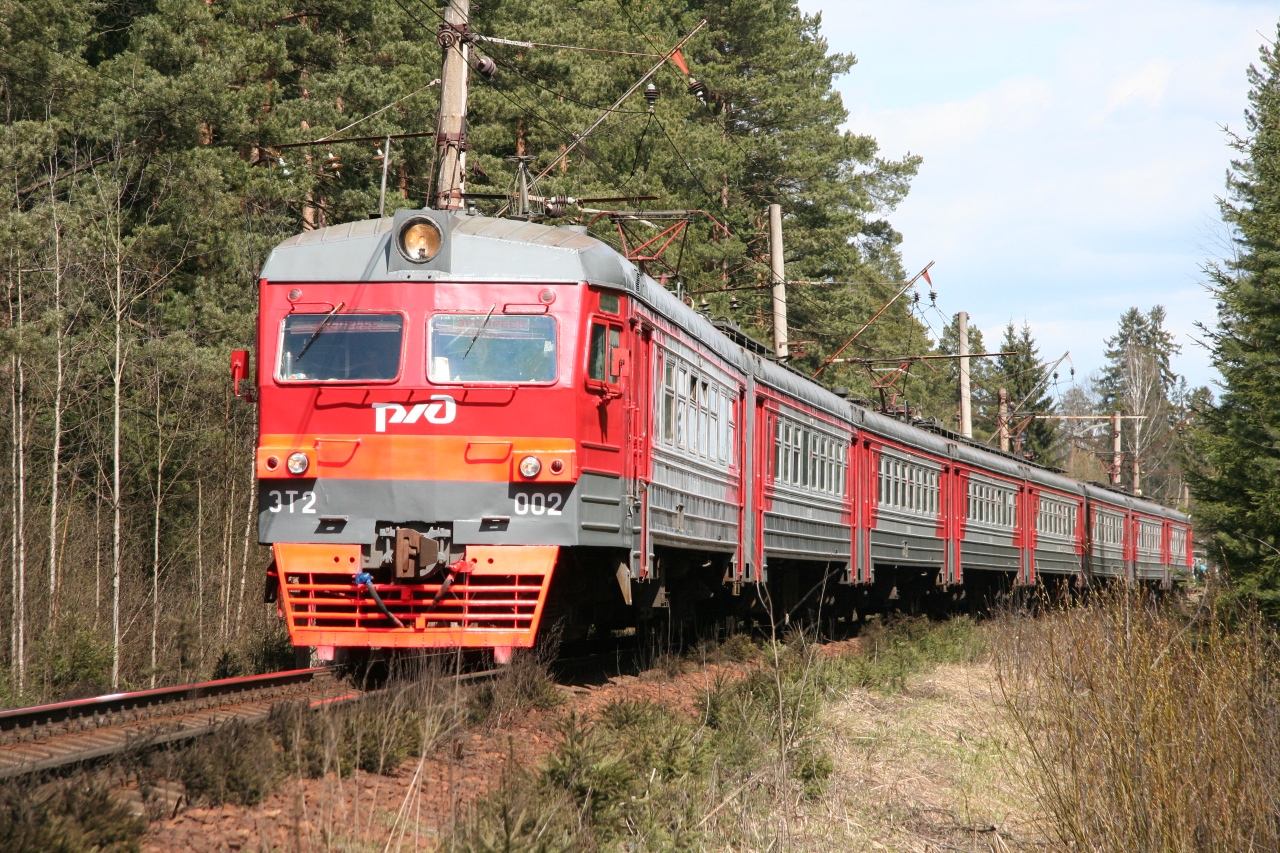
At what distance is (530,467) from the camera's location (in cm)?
909

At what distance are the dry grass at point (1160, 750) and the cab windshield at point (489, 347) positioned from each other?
3.80 meters

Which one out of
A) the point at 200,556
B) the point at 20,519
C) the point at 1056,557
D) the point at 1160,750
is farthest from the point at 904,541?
the point at 1160,750

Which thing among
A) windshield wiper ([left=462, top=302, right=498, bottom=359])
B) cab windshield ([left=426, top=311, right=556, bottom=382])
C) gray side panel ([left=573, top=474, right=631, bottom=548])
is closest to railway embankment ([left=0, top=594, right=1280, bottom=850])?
gray side panel ([left=573, top=474, right=631, bottom=548])

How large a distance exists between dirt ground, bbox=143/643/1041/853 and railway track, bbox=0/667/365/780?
0.74 metres

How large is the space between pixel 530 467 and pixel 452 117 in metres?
4.72

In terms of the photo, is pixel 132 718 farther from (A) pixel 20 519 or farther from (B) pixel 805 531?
(B) pixel 805 531

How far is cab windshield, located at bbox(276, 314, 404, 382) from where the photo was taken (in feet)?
30.9

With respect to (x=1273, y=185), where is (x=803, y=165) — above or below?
above

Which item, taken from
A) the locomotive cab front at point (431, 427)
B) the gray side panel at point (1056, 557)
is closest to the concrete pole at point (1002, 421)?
the gray side panel at point (1056, 557)

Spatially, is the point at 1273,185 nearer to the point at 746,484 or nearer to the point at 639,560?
the point at 746,484

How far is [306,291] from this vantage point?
962 cm

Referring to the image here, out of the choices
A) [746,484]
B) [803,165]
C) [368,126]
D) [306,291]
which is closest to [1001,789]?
[746,484]

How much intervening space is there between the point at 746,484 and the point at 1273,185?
946 centimetres

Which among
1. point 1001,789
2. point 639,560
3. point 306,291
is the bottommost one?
point 1001,789
